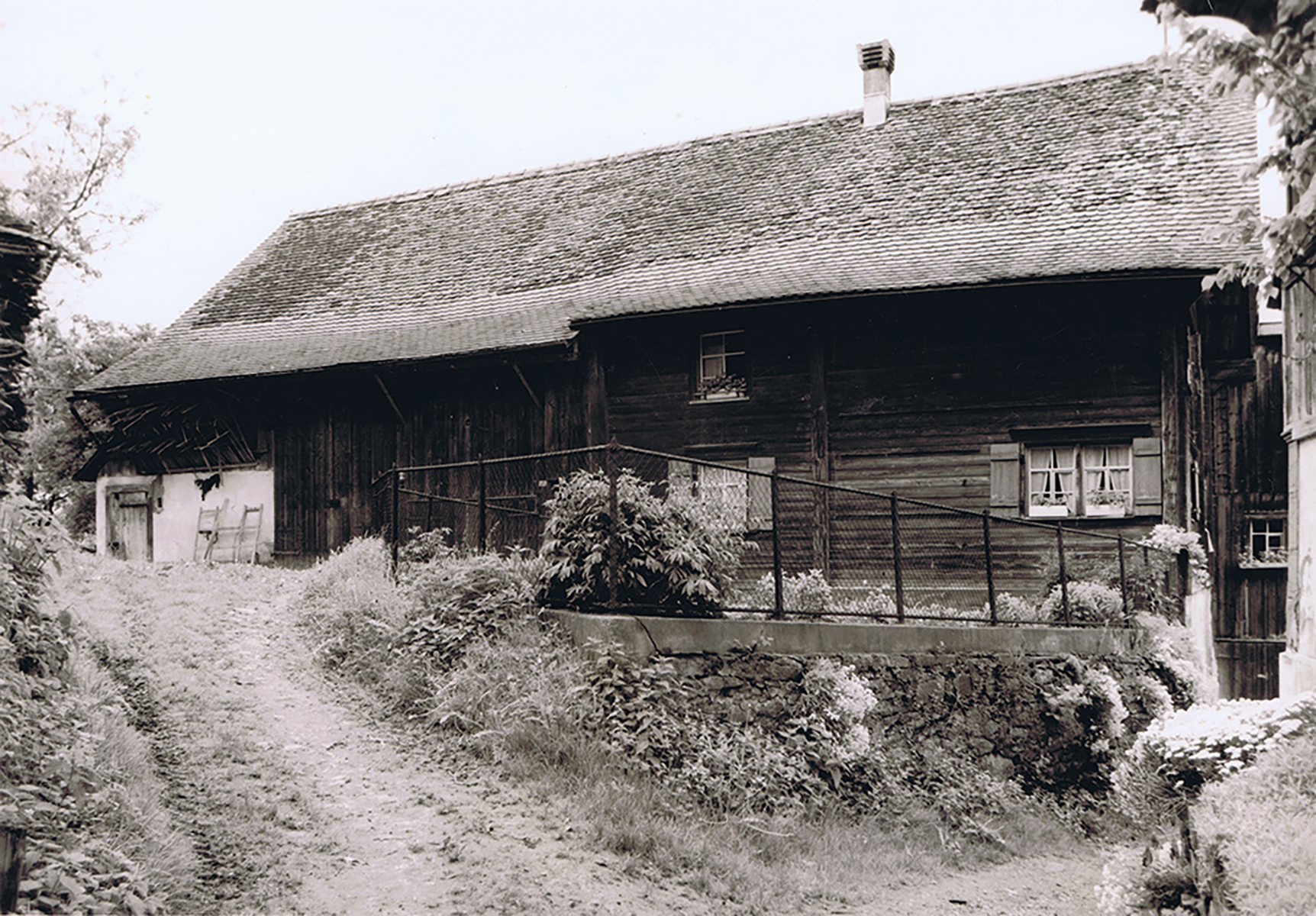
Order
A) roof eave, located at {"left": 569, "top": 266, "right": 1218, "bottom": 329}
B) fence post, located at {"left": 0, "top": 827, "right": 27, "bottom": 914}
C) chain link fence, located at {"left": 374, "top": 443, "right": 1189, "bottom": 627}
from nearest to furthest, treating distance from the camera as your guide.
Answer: fence post, located at {"left": 0, "top": 827, "right": 27, "bottom": 914} → chain link fence, located at {"left": 374, "top": 443, "right": 1189, "bottom": 627} → roof eave, located at {"left": 569, "top": 266, "right": 1218, "bottom": 329}

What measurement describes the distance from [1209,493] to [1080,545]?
568cm

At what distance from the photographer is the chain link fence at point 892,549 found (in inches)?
515

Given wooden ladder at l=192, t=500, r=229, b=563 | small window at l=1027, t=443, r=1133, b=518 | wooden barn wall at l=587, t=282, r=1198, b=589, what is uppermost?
wooden barn wall at l=587, t=282, r=1198, b=589

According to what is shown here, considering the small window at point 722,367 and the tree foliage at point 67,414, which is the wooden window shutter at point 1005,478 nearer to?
the small window at point 722,367

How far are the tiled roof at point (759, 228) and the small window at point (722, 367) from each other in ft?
2.92

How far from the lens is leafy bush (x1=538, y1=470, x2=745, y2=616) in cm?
893

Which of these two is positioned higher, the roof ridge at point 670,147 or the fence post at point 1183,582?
the roof ridge at point 670,147

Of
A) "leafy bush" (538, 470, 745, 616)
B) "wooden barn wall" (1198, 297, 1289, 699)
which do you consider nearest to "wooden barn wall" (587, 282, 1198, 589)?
"wooden barn wall" (1198, 297, 1289, 699)

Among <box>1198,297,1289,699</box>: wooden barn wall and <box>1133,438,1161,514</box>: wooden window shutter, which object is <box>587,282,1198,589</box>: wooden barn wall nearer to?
<box>1133,438,1161,514</box>: wooden window shutter

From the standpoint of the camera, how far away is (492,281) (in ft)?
69.5

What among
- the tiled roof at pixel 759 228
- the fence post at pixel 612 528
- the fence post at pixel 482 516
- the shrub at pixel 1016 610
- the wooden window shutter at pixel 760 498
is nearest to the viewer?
the fence post at pixel 612 528

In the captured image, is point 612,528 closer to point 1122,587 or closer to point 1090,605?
point 1090,605

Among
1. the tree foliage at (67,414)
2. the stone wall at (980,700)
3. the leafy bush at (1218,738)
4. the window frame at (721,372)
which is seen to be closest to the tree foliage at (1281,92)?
the leafy bush at (1218,738)

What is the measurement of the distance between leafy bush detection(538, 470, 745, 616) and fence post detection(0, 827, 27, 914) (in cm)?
528
